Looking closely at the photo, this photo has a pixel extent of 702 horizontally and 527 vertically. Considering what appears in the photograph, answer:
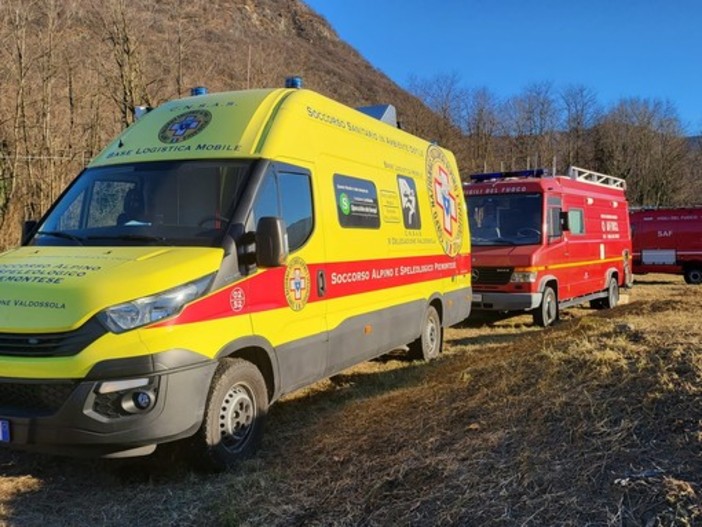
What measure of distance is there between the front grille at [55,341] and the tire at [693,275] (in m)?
22.8

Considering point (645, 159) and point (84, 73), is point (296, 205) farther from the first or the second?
point (645, 159)

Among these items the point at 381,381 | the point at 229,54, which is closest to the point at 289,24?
the point at 229,54

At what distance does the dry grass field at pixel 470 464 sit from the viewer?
337 cm

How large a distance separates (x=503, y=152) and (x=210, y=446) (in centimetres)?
4648

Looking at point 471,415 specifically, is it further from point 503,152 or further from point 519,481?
point 503,152

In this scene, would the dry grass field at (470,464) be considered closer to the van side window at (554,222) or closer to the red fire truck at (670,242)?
the van side window at (554,222)

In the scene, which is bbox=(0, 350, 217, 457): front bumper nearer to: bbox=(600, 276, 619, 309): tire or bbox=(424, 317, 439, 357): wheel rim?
bbox=(424, 317, 439, 357): wheel rim

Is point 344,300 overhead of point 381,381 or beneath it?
overhead

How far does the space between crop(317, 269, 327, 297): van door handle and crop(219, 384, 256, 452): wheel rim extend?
1227mm

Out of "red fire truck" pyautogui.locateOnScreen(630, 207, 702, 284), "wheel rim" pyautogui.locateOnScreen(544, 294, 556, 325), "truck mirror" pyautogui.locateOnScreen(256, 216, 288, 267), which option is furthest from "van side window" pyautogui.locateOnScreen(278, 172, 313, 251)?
"red fire truck" pyautogui.locateOnScreen(630, 207, 702, 284)

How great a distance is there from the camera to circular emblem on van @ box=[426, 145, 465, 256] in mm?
9133

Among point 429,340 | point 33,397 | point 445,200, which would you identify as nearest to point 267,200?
point 33,397

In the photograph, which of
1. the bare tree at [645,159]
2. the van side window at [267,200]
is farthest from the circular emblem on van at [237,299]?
the bare tree at [645,159]

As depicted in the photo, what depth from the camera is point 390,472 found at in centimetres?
407
